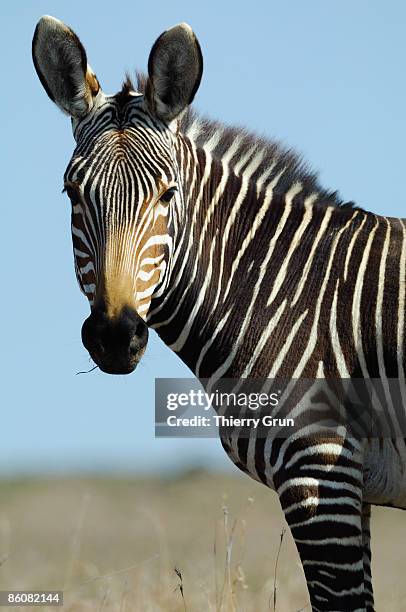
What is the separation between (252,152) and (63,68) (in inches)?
59.2

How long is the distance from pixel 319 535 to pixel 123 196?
2461 millimetres

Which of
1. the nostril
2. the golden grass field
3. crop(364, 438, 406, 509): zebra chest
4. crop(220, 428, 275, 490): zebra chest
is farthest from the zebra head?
the golden grass field

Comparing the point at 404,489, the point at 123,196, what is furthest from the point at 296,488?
the point at 123,196

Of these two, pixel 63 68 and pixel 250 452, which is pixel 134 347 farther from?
pixel 63 68

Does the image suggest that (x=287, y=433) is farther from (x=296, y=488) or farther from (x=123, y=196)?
(x=123, y=196)

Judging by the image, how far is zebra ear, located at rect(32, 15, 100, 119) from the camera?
22.4 ft

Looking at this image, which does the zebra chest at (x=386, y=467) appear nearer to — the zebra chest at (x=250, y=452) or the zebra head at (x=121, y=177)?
the zebra chest at (x=250, y=452)

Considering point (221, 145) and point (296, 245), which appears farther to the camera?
point (221, 145)

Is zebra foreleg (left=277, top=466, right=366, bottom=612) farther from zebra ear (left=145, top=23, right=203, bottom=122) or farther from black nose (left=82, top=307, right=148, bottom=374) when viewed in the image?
zebra ear (left=145, top=23, right=203, bottom=122)

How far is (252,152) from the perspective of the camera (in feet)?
24.2

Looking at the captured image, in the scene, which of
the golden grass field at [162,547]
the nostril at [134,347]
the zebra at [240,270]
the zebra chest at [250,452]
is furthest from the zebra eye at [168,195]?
the golden grass field at [162,547]

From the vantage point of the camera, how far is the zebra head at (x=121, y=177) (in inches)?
239

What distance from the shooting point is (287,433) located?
6332 millimetres

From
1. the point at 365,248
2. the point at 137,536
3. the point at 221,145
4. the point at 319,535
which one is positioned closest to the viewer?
the point at 319,535
